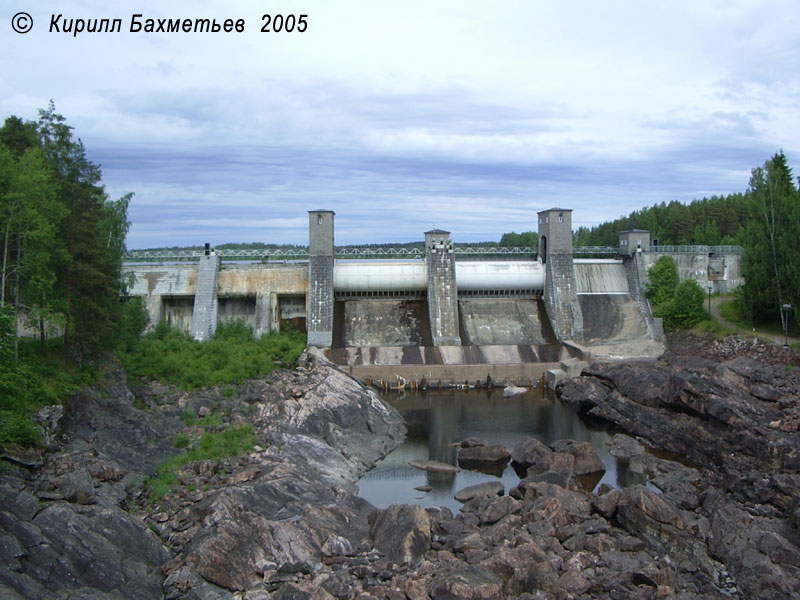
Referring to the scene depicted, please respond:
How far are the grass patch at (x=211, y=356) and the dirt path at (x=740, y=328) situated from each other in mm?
24910

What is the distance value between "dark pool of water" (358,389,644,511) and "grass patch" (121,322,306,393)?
270 inches

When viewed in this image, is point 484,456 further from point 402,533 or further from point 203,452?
point 203,452

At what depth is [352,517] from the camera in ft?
65.1

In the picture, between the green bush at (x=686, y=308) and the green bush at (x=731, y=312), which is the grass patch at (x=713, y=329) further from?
the green bush at (x=731, y=312)

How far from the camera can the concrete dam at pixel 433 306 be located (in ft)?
129

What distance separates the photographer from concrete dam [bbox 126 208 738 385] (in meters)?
39.4

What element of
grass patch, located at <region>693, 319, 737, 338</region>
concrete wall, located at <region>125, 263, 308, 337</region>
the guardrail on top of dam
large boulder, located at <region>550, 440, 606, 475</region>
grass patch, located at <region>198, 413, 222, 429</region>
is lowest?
large boulder, located at <region>550, 440, 606, 475</region>

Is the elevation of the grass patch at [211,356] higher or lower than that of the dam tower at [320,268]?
lower

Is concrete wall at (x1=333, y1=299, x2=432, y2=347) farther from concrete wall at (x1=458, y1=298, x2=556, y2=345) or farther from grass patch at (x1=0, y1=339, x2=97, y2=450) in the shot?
grass patch at (x1=0, y1=339, x2=97, y2=450)

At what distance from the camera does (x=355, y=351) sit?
38875 millimetres

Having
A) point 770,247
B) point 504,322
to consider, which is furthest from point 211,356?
point 770,247

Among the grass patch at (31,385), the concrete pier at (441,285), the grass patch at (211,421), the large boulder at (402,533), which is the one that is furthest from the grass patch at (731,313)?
the grass patch at (31,385)

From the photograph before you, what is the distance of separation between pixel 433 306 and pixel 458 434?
12.5 metres

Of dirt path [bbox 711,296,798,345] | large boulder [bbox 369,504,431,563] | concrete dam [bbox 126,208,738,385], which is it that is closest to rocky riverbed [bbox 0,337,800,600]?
large boulder [bbox 369,504,431,563]
